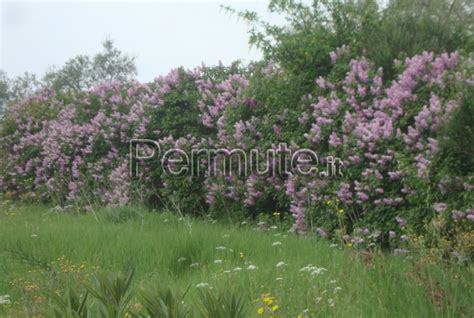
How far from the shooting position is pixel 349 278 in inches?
143

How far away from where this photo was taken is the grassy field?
316cm

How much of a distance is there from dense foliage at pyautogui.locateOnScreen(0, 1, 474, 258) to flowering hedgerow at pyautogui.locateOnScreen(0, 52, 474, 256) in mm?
15

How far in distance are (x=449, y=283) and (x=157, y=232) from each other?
136 inches

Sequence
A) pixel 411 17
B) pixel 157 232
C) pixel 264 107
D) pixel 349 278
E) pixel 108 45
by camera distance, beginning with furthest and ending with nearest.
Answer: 1. pixel 108 45
2. pixel 264 107
3. pixel 411 17
4. pixel 157 232
5. pixel 349 278

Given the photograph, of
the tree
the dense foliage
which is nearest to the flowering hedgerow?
A: the dense foliage

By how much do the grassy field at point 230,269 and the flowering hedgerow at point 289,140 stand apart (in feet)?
1.97

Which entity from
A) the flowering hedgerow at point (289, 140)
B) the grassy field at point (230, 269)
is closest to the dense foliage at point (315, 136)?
the flowering hedgerow at point (289, 140)

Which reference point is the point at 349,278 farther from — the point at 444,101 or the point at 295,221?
the point at 295,221

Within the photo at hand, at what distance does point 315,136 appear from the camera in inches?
241

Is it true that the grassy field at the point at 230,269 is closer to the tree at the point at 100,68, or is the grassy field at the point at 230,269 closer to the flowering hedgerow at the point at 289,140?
the flowering hedgerow at the point at 289,140

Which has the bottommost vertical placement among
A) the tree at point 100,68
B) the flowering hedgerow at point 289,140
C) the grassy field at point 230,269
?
the grassy field at point 230,269

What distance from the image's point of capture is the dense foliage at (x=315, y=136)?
4848 mm

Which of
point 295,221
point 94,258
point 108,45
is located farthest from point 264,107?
point 108,45

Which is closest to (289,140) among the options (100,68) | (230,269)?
(230,269)
